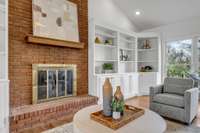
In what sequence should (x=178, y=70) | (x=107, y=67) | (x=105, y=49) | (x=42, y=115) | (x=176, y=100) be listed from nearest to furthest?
(x=42, y=115), (x=176, y=100), (x=107, y=67), (x=105, y=49), (x=178, y=70)

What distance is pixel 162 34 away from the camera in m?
5.56

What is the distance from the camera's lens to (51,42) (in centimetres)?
311

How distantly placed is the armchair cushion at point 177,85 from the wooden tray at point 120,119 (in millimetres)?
1716

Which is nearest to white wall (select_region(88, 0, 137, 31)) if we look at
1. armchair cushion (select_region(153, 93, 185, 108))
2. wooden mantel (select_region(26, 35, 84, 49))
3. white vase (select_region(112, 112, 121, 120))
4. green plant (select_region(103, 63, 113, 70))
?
wooden mantel (select_region(26, 35, 84, 49))

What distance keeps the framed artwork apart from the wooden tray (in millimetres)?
2096

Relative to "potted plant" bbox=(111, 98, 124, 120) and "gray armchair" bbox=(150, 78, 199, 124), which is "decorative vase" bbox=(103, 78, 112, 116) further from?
"gray armchair" bbox=(150, 78, 199, 124)

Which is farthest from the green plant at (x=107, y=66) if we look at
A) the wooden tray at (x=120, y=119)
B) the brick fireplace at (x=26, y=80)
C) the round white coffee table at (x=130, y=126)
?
the round white coffee table at (x=130, y=126)

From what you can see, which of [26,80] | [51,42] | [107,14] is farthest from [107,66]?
[26,80]

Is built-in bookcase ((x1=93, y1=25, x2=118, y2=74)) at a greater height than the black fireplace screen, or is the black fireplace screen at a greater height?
built-in bookcase ((x1=93, y1=25, x2=118, y2=74))

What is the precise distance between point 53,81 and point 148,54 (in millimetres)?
3799

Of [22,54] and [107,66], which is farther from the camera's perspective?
[107,66]

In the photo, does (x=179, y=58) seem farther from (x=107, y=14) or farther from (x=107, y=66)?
(x=107, y=14)

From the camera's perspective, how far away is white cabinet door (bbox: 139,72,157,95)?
206 inches

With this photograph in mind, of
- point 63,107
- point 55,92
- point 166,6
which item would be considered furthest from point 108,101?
point 166,6
